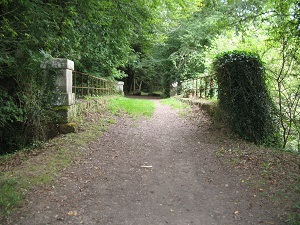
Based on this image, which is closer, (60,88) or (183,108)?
(60,88)

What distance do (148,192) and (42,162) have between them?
2.37m

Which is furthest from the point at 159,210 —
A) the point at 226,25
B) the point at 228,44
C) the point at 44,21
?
the point at 228,44

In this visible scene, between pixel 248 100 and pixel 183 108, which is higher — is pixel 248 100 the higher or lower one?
the higher one

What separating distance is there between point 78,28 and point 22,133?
3281 millimetres

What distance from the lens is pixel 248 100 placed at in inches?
269

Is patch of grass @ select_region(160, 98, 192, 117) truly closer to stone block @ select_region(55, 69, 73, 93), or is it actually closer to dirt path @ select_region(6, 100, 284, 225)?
dirt path @ select_region(6, 100, 284, 225)

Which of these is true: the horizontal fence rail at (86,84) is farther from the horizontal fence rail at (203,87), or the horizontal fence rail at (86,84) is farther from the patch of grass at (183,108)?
the horizontal fence rail at (203,87)

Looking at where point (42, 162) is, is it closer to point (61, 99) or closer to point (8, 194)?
point (8, 194)

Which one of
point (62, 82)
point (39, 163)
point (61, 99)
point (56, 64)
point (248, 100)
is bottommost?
point (39, 163)

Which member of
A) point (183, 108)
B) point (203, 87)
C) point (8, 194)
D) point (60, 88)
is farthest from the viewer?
point (183, 108)

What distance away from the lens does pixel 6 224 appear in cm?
304

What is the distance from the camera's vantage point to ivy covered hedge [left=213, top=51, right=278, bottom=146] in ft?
22.5

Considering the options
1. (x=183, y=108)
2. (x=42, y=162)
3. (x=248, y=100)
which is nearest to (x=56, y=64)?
(x=42, y=162)

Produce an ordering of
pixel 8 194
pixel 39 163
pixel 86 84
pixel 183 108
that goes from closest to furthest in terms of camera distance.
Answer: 1. pixel 8 194
2. pixel 39 163
3. pixel 86 84
4. pixel 183 108
